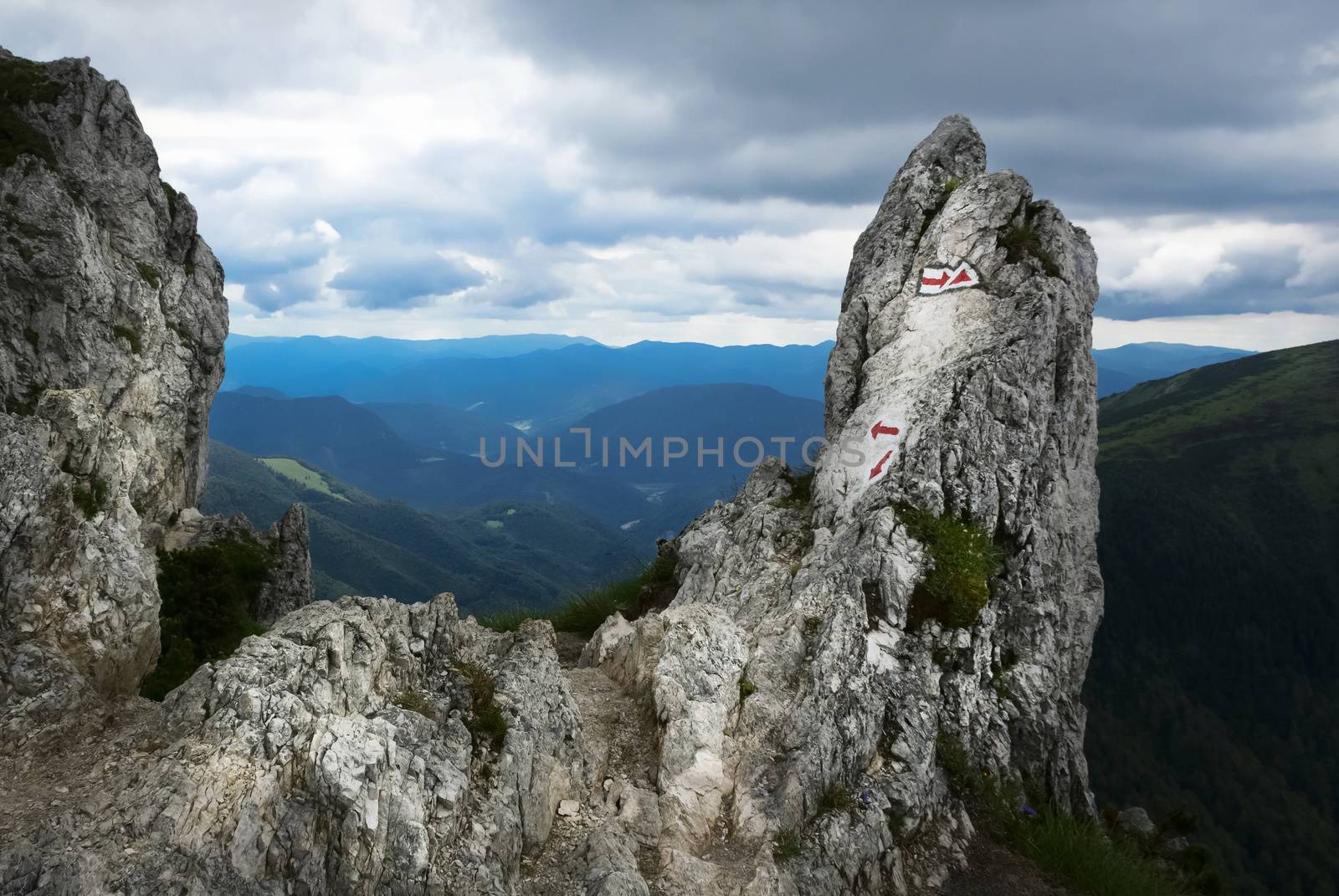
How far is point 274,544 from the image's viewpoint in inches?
1247

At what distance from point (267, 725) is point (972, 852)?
10.5 m

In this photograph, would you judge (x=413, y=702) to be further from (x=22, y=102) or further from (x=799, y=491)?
(x=22, y=102)

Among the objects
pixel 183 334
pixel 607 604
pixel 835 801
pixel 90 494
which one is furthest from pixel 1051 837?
pixel 183 334

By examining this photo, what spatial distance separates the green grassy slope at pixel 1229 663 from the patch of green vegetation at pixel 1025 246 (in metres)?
109

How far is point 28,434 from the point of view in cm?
1279

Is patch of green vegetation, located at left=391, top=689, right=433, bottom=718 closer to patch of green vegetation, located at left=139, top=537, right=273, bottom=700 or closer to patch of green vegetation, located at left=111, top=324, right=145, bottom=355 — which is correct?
patch of green vegetation, located at left=139, top=537, right=273, bottom=700

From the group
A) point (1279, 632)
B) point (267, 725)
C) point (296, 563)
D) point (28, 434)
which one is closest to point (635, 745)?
point (267, 725)

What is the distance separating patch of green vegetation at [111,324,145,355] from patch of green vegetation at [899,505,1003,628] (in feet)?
85.7

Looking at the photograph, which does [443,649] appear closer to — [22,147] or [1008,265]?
[1008,265]

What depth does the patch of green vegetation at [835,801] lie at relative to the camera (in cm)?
1234

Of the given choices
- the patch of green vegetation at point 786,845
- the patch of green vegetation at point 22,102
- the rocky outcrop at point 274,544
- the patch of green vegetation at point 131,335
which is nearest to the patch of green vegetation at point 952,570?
the patch of green vegetation at point 786,845

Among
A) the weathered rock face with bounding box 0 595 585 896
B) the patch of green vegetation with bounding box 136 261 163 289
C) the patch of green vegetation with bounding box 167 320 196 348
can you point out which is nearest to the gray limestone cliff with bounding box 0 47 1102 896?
the weathered rock face with bounding box 0 595 585 896

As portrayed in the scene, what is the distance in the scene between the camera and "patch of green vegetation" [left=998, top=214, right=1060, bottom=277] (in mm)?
19688

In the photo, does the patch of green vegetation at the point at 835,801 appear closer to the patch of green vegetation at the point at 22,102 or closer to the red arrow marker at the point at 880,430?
the red arrow marker at the point at 880,430
